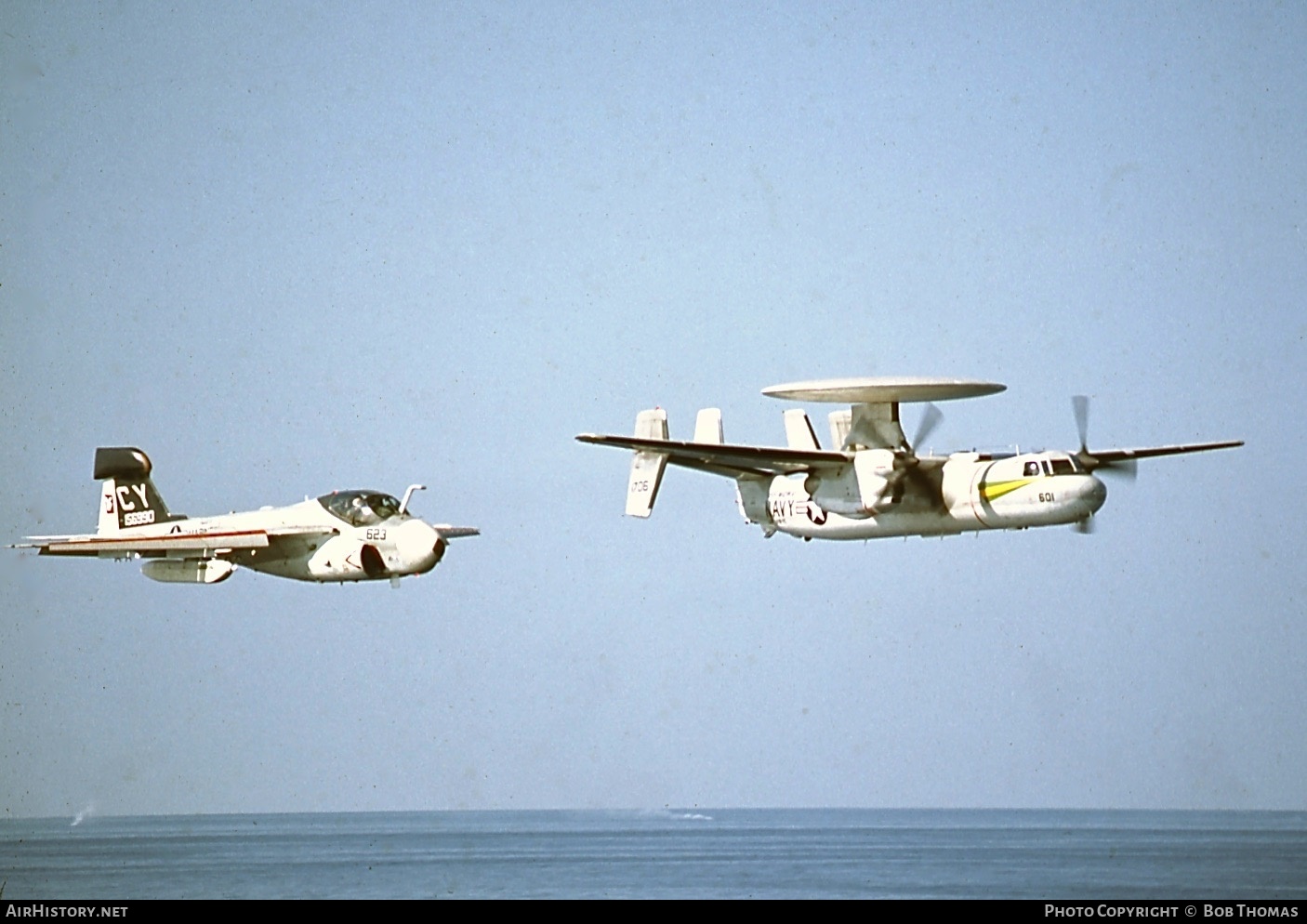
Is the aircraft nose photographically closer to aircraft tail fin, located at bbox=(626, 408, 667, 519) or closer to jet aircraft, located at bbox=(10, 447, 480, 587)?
jet aircraft, located at bbox=(10, 447, 480, 587)

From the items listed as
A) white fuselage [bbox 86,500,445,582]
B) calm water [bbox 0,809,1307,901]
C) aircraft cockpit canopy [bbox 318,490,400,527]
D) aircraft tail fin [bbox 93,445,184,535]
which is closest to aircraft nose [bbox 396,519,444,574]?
white fuselage [bbox 86,500,445,582]

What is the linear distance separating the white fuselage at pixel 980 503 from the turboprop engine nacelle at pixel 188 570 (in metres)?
15.8

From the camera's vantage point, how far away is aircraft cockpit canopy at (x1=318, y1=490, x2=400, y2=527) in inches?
1644

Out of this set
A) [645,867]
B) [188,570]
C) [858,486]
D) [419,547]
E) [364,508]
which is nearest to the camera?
[419,547]

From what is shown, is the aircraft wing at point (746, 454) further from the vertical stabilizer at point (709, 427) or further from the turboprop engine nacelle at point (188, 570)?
the turboprop engine nacelle at point (188, 570)

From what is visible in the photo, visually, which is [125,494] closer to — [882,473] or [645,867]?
[882,473]

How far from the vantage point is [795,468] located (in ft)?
149

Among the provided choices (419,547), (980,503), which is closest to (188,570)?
(419,547)

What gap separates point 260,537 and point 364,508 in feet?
10.4

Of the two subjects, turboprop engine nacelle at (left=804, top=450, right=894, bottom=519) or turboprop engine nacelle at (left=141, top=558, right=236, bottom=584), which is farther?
turboprop engine nacelle at (left=141, top=558, right=236, bottom=584)

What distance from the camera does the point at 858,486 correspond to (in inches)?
1715

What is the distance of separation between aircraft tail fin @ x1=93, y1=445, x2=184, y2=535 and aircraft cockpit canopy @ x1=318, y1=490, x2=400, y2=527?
6.93 m
